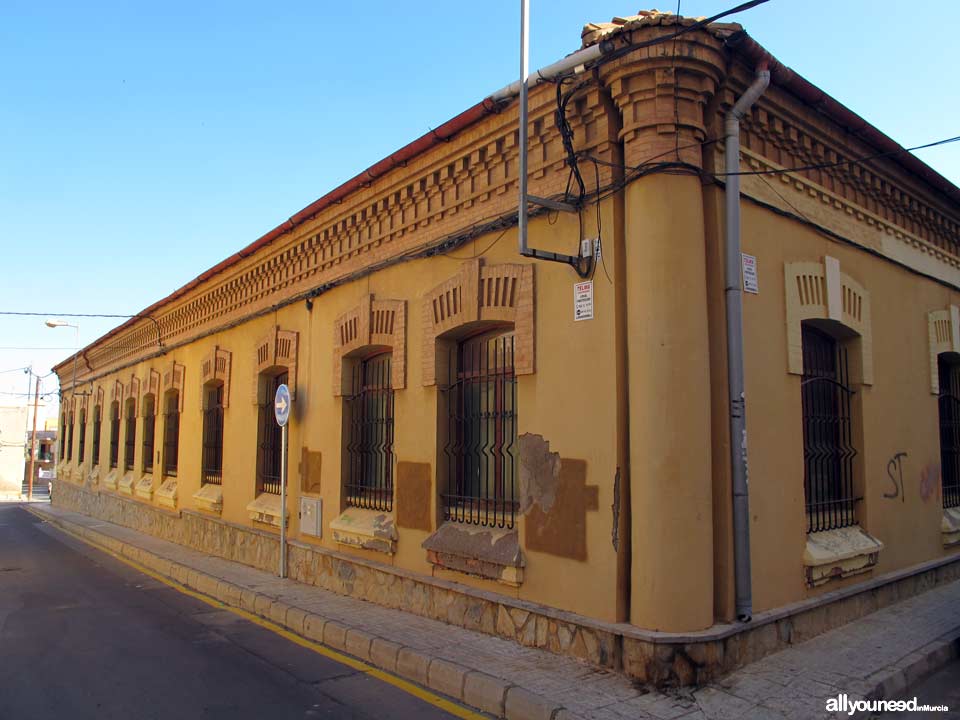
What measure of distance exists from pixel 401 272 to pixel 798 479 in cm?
483

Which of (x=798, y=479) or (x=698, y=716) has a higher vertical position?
(x=798, y=479)

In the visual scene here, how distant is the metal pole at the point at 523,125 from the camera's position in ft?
19.9

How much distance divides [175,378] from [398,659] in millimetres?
11521

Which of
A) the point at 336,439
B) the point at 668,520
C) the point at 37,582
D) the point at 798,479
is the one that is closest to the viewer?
the point at 668,520

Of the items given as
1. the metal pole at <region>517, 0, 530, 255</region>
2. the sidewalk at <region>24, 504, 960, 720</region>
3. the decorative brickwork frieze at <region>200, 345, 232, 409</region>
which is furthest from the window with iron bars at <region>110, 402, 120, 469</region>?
the metal pole at <region>517, 0, 530, 255</region>

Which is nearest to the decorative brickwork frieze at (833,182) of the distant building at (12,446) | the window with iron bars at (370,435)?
the window with iron bars at (370,435)

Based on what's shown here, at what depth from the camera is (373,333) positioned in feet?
29.3

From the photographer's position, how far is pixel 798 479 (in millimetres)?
6473

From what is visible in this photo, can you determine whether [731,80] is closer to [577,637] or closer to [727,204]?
[727,204]

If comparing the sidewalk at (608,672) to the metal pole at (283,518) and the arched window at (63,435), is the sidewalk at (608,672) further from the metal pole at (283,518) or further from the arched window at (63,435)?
the arched window at (63,435)

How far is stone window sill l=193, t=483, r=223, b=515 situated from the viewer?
42.5 ft

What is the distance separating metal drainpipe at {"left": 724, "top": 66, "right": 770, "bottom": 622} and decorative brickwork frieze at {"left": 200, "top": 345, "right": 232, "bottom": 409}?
32.0 feet

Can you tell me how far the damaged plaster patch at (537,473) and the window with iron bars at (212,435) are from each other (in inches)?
357

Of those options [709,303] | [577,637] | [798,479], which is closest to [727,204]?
[709,303]
